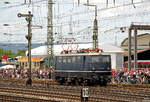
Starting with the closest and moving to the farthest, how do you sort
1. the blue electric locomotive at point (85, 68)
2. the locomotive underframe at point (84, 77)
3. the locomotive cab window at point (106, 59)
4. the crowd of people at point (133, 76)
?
the locomotive underframe at point (84, 77) → the blue electric locomotive at point (85, 68) → the locomotive cab window at point (106, 59) → the crowd of people at point (133, 76)

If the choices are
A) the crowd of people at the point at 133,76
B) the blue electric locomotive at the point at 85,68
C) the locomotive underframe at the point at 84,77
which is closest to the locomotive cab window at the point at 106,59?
the blue electric locomotive at the point at 85,68

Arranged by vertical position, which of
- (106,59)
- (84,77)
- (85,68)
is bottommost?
(84,77)

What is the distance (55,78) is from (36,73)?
9.21 m

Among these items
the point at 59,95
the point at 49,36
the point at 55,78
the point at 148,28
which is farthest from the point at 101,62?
the point at 49,36

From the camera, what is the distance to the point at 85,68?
3609 centimetres

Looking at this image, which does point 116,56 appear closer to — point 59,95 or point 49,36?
point 49,36

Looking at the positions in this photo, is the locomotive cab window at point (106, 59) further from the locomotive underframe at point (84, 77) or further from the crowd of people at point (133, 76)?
the crowd of people at point (133, 76)

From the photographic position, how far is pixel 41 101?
67.1 ft

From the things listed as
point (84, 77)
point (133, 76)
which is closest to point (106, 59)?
point (84, 77)

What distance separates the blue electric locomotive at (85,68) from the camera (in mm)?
35156

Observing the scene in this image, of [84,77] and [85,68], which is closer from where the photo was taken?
[85,68]

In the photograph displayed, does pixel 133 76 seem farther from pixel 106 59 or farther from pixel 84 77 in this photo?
pixel 84 77

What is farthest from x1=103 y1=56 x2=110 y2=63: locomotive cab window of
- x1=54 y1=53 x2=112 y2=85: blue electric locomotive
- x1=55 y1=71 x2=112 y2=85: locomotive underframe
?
x1=55 y1=71 x2=112 y2=85: locomotive underframe

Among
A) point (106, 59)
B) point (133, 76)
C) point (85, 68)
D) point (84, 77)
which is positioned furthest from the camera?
point (133, 76)
